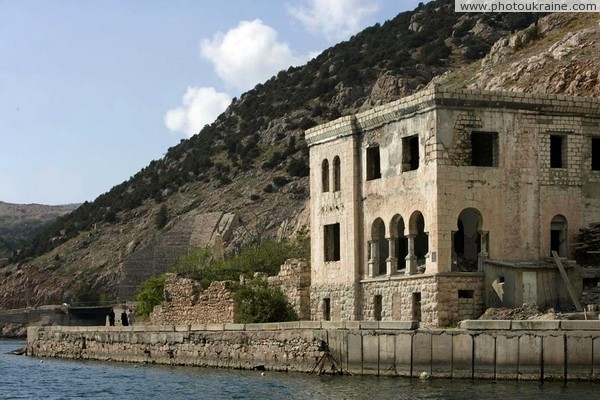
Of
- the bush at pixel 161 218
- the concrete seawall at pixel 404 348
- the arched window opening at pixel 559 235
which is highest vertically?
the bush at pixel 161 218

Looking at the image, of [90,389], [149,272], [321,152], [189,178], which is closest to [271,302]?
[321,152]

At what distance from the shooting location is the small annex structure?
42531mm

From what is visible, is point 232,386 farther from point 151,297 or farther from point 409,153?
point 151,297

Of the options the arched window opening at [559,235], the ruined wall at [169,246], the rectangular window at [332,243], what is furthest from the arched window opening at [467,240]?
the ruined wall at [169,246]

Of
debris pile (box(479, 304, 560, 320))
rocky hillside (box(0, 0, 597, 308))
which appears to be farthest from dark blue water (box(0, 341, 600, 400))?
rocky hillside (box(0, 0, 597, 308))

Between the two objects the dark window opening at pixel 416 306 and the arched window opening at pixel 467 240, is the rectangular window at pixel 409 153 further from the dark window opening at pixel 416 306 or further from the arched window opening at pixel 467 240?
the dark window opening at pixel 416 306

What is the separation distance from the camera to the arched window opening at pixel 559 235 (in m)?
44.3

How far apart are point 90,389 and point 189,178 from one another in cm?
7635

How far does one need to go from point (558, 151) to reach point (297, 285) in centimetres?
1190

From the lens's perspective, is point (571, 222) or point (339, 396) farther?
point (571, 222)

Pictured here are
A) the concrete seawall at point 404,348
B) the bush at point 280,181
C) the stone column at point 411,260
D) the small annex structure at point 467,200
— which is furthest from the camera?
the bush at point 280,181

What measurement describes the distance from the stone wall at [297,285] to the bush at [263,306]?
10.4 inches

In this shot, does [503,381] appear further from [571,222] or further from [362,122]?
[362,122]

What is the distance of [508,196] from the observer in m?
43.4
